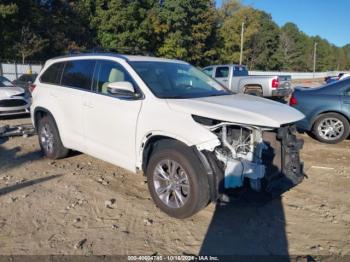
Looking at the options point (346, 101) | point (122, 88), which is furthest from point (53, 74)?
point (346, 101)

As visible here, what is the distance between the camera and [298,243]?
3.65 m

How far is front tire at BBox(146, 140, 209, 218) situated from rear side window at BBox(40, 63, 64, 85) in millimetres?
2763

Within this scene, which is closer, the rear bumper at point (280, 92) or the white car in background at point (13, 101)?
the white car in background at point (13, 101)

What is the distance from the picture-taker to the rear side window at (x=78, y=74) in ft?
17.5

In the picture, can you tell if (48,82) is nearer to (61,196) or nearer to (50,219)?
(61,196)

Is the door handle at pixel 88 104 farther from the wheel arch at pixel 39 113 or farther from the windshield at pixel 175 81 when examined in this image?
the wheel arch at pixel 39 113

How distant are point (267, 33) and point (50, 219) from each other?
Answer: 80.3m

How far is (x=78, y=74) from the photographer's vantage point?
18.4 feet

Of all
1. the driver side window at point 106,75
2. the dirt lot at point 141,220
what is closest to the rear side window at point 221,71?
Result: the dirt lot at point 141,220

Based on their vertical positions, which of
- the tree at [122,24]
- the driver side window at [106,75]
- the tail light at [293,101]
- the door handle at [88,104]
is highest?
the tree at [122,24]

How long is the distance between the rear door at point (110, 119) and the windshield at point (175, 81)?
0.79ft

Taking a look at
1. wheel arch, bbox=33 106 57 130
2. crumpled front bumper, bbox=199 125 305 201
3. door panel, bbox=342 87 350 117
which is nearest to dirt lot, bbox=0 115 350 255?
crumpled front bumper, bbox=199 125 305 201

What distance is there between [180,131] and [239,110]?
695 millimetres

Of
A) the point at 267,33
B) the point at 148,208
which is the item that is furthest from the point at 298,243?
the point at 267,33
